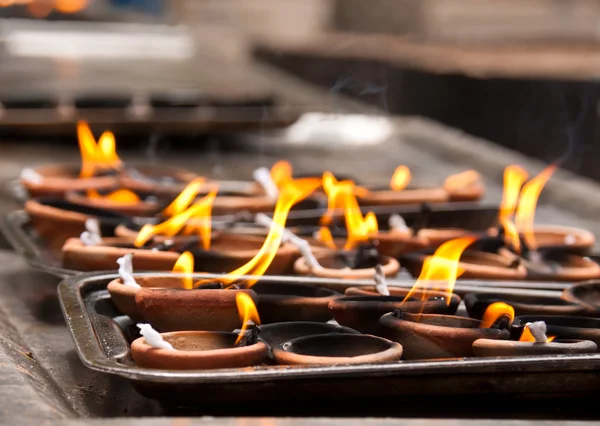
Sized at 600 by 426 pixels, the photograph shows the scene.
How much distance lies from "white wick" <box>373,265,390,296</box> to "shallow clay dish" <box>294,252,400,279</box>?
88mm

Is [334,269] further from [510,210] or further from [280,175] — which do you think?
Result: [280,175]

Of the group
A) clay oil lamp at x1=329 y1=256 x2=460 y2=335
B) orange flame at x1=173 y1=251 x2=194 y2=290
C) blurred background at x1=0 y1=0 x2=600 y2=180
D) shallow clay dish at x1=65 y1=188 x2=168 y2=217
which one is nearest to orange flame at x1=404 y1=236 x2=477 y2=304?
clay oil lamp at x1=329 y1=256 x2=460 y2=335

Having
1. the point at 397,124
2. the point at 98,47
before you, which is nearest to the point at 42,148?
the point at 397,124

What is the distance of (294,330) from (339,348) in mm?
127

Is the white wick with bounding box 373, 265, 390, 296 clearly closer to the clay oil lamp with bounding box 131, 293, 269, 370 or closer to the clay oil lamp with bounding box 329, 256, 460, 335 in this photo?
the clay oil lamp with bounding box 329, 256, 460, 335

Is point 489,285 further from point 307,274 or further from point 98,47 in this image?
point 98,47

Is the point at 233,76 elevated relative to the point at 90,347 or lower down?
elevated

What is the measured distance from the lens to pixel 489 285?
2350mm

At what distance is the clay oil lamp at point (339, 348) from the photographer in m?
1.79

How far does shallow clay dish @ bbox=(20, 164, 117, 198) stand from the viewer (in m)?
3.46

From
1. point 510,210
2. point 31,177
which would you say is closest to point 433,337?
point 510,210

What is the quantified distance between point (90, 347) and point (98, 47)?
1052cm

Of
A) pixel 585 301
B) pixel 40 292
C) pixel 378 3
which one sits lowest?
pixel 40 292

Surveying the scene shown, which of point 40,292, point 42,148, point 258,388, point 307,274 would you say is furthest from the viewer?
point 42,148
